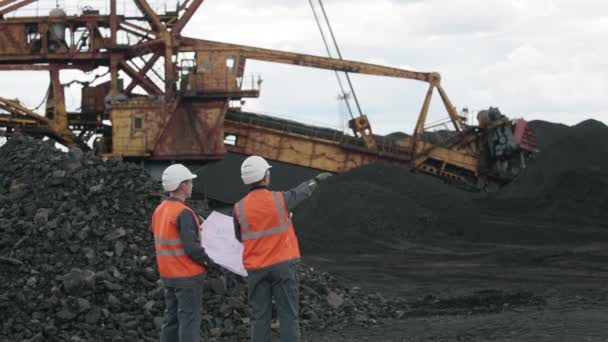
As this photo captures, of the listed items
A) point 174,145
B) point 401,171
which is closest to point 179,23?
point 174,145

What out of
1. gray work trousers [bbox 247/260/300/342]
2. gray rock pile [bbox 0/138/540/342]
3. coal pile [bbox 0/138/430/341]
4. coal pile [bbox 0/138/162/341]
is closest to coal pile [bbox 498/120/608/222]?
gray rock pile [bbox 0/138/540/342]

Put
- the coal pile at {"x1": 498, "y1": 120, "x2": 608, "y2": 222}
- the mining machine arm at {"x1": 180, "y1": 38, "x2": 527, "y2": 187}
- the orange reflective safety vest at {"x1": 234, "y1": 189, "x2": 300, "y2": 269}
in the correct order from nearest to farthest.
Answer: the orange reflective safety vest at {"x1": 234, "y1": 189, "x2": 300, "y2": 269}, the coal pile at {"x1": 498, "y1": 120, "x2": 608, "y2": 222}, the mining machine arm at {"x1": 180, "y1": 38, "x2": 527, "y2": 187}

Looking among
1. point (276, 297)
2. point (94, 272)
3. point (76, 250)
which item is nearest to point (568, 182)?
point (76, 250)

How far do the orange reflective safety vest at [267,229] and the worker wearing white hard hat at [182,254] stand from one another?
1.26 ft

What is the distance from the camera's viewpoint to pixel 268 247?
686 cm

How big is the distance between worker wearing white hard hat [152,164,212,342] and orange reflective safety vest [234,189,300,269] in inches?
15.2

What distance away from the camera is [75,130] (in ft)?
86.1

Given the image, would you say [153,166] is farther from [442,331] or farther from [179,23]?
[442,331]

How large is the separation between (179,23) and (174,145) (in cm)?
351

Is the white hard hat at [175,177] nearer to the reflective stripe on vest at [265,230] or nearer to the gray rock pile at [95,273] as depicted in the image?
the reflective stripe on vest at [265,230]

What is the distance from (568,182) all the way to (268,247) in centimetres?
1813

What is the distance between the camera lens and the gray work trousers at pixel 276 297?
6871mm

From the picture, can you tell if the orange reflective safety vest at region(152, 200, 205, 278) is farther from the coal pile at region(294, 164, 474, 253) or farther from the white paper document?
the coal pile at region(294, 164, 474, 253)

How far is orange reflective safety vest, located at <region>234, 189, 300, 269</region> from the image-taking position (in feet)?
22.5
